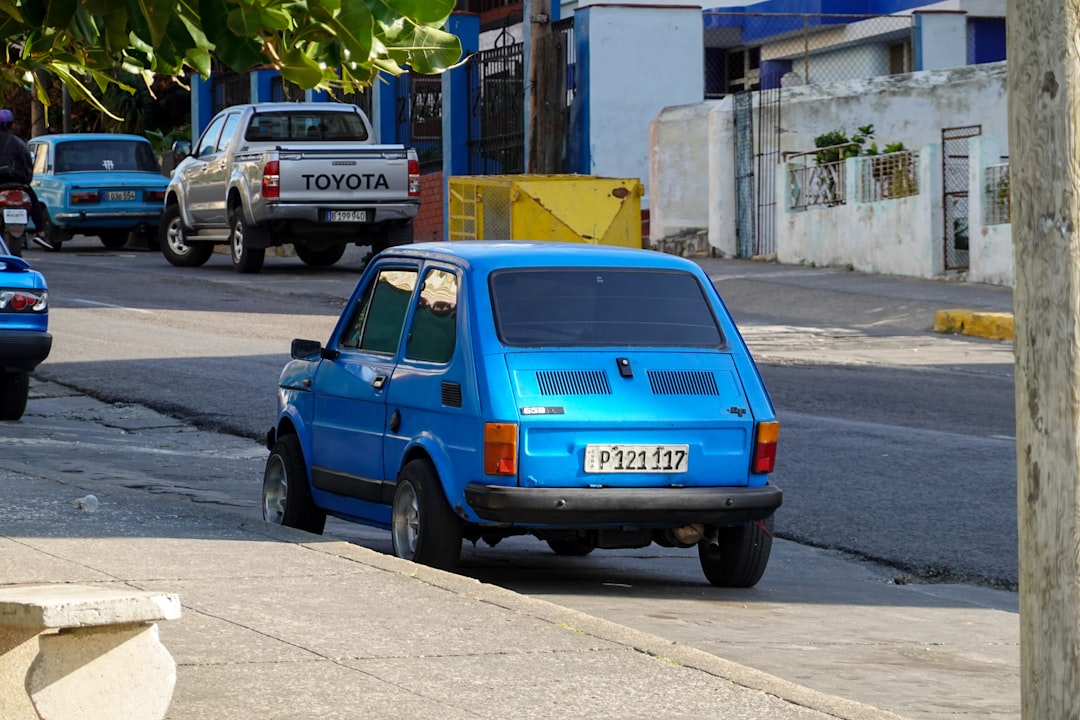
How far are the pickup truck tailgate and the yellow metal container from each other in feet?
3.72

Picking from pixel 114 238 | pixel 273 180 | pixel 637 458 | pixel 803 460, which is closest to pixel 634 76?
pixel 273 180

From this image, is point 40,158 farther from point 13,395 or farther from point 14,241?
point 13,395

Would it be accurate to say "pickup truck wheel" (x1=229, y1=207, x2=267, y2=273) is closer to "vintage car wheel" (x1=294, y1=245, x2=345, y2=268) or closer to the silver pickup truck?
the silver pickup truck

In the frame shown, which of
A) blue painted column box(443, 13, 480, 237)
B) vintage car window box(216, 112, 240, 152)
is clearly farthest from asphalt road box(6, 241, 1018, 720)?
blue painted column box(443, 13, 480, 237)

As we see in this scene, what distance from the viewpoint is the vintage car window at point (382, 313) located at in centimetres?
914

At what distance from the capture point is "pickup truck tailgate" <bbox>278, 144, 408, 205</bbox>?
957 inches

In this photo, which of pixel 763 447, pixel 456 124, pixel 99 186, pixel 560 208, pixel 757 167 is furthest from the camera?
pixel 456 124

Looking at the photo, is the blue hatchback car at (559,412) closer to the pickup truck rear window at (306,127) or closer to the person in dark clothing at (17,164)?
the person in dark clothing at (17,164)

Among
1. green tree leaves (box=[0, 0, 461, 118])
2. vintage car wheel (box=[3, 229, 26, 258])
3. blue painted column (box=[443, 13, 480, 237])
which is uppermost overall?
blue painted column (box=[443, 13, 480, 237])

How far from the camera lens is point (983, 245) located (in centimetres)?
2380

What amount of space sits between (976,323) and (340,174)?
8.47m

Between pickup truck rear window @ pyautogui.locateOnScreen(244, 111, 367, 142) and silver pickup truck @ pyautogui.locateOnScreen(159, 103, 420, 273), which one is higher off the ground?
pickup truck rear window @ pyautogui.locateOnScreen(244, 111, 367, 142)

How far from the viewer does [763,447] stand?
27.7 ft

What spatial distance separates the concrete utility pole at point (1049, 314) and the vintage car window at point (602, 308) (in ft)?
13.9
